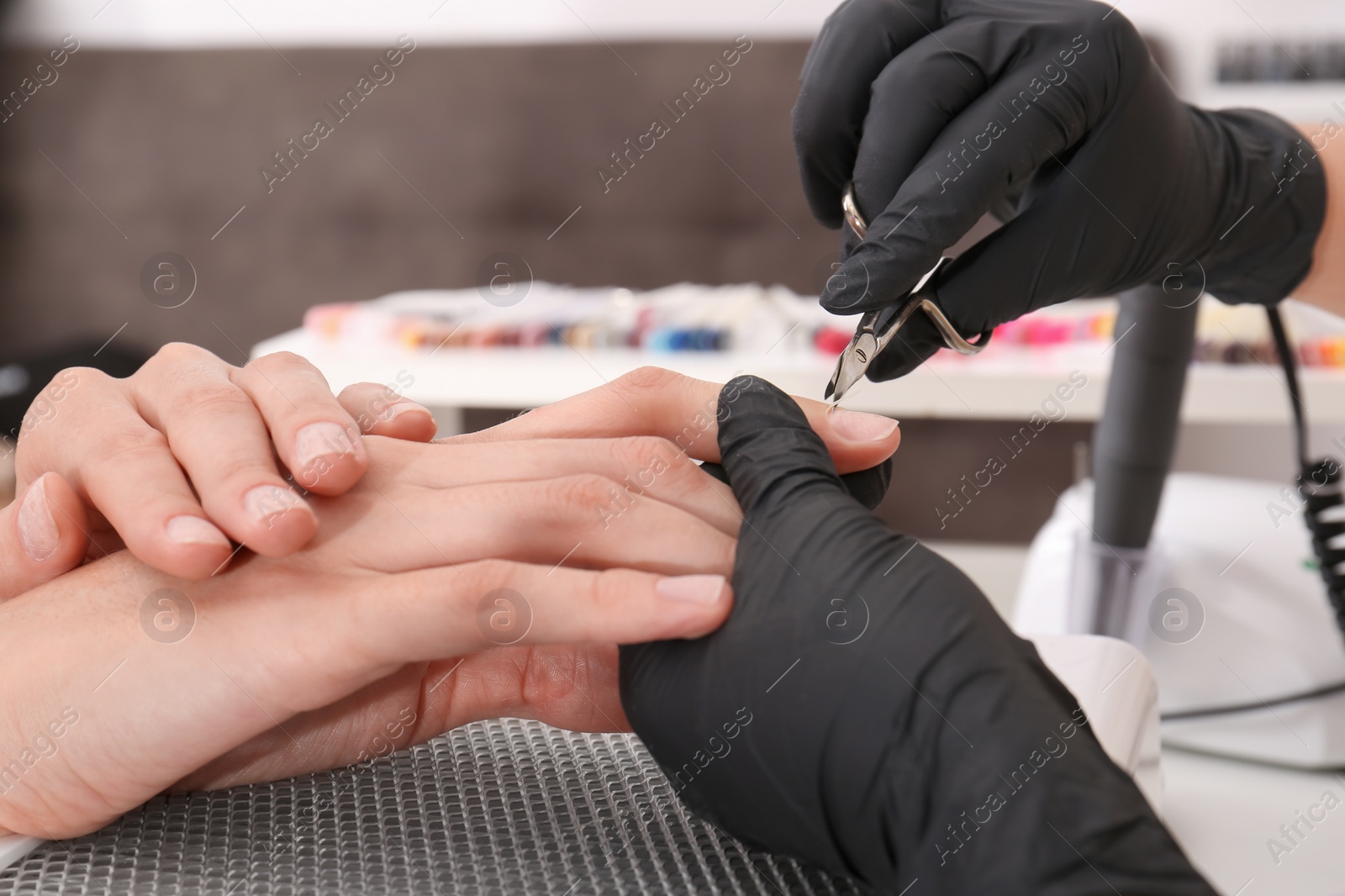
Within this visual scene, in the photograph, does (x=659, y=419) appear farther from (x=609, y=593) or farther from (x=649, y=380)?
(x=609, y=593)

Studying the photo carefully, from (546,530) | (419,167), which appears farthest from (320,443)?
(419,167)

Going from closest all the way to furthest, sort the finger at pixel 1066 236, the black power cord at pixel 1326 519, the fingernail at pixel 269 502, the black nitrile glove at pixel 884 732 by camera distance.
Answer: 1. the black nitrile glove at pixel 884 732
2. the fingernail at pixel 269 502
3. the finger at pixel 1066 236
4. the black power cord at pixel 1326 519

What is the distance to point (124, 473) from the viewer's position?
485 millimetres

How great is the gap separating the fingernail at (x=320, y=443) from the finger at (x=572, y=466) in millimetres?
32

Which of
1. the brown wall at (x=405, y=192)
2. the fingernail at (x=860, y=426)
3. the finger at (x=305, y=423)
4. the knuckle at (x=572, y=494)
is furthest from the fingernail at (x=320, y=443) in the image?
the brown wall at (x=405, y=192)

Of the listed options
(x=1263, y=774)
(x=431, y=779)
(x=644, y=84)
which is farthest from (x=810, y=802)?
(x=644, y=84)

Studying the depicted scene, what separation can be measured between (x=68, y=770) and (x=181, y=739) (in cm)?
4

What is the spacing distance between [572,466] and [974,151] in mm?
312

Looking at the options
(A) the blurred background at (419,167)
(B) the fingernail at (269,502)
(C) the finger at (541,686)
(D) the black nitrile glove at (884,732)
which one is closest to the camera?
(D) the black nitrile glove at (884,732)

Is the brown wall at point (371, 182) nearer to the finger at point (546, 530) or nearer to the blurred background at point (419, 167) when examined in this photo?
the blurred background at point (419, 167)

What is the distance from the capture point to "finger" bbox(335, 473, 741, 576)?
0.46m

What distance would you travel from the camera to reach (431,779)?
46 centimetres

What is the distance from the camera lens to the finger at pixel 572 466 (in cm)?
49

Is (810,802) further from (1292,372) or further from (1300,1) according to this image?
(1300,1)
